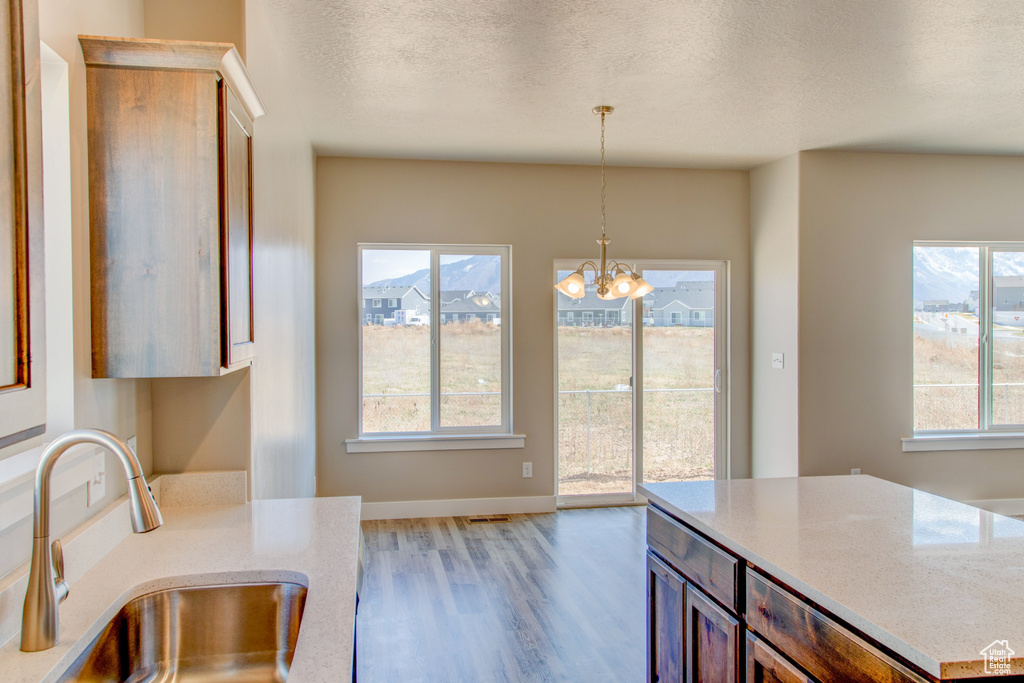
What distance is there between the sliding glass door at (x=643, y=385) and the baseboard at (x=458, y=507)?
0.24 meters

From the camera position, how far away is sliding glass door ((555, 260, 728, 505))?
5125mm

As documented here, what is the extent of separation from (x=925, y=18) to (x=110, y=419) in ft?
10.3

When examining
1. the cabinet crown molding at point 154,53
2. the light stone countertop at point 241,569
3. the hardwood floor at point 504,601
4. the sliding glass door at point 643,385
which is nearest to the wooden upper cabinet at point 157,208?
the cabinet crown molding at point 154,53

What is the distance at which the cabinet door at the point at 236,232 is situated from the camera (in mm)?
1739

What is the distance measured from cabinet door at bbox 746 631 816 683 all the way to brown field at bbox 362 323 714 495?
3.41 m

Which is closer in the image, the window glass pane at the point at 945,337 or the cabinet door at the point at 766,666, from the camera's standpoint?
the cabinet door at the point at 766,666

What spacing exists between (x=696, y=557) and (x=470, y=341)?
3192 mm

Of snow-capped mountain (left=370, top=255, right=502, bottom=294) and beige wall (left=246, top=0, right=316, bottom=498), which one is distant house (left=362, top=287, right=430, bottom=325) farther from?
beige wall (left=246, top=0, right=316, bottom=498)

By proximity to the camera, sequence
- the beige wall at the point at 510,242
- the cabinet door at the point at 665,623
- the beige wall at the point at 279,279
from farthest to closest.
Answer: the beige wall at the point at 510,242
the beige wall at the point at 279,279
the cabinet door at the point at 665,623

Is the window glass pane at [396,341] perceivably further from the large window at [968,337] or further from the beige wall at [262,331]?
the large window at [968,337]

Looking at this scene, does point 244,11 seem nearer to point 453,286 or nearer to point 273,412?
point 273,412

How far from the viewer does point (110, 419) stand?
5.98ft

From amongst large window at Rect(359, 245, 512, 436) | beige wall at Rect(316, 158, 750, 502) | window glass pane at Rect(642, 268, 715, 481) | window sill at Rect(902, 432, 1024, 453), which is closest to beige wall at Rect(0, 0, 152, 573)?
beige wall at Rect(316, 158, 750, 502)

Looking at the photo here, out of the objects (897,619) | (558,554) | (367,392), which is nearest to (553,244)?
(367,392)
